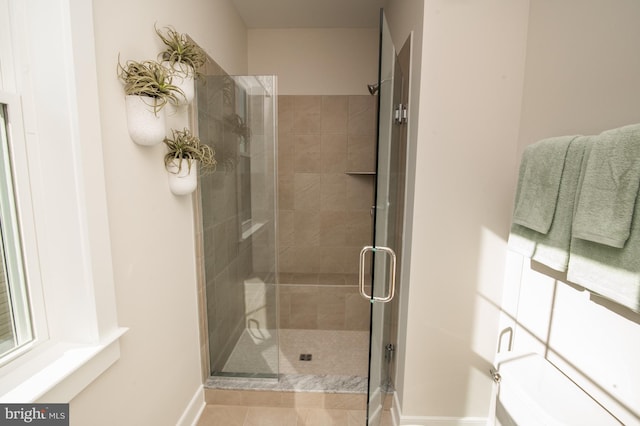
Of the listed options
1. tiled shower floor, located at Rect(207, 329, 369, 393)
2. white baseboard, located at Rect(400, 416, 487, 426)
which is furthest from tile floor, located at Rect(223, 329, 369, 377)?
white baseboard, located at Rect(400, 416, 487, 426)

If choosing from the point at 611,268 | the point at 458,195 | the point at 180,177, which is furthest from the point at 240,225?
the point at 611,268

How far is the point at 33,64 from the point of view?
82cm

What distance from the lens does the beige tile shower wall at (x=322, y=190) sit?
297 centimetres

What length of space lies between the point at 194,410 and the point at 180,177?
4.63 feet

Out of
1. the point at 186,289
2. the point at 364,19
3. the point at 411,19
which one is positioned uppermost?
the point at 364,19

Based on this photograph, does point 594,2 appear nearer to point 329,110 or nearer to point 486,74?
point 486,74

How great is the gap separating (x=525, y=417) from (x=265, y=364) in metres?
1.52

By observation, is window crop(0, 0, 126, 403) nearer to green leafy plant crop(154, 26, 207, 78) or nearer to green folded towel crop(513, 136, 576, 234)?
green leafy plant crop(154, 26, 207, 78)

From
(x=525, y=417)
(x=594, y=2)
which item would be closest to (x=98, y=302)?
(x=525, y=417)

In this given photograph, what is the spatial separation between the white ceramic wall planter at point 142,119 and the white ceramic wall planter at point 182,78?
206mm

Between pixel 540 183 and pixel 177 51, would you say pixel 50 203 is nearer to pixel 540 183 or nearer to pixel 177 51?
pixel 177 51

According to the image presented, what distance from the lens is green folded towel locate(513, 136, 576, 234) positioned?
1071 millimetres

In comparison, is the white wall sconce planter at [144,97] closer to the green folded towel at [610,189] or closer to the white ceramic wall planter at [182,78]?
the white ceramic wall planter at [182,78]

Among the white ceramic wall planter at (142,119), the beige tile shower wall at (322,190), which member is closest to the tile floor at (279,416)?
the beige tile shower wall at (322,190)
